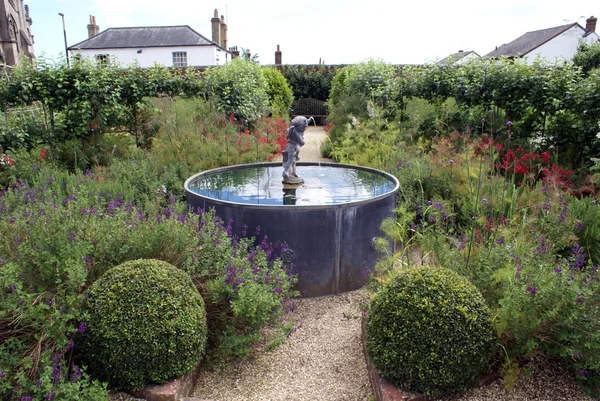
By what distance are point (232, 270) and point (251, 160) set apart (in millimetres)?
4584

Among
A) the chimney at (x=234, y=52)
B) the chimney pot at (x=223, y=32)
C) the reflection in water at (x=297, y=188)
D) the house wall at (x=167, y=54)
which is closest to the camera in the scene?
the reflection in water at (x=297, y=188)

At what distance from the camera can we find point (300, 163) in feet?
21.6

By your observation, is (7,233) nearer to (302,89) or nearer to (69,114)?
(69,114)

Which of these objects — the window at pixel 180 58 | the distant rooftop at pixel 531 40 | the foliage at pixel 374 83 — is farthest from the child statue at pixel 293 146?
the window at pixel 180 58

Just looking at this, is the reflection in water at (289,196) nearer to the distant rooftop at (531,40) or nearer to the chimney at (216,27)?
the distant rooftop at (531,40)

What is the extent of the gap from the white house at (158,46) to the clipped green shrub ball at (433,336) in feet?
101

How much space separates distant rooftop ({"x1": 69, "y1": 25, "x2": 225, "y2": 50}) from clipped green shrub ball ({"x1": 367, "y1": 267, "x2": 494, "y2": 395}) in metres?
31.2

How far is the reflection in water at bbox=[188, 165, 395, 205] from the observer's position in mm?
4887

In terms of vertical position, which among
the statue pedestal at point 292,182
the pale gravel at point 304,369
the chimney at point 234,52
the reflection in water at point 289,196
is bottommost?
the pale gravel at point 304,369

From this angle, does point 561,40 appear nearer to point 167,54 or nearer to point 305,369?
point 167,54

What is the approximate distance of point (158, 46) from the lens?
32250 mm

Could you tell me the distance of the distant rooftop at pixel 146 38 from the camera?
105 ft

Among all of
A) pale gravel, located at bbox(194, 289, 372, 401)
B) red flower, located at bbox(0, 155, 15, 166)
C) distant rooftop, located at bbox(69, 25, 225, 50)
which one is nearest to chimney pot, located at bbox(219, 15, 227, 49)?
distant rooftop, located at bbox(69, 25, 225, 50)

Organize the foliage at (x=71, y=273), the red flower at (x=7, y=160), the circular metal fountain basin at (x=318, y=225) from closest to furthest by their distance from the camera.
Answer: the foliage at (x=71, y=273), the circular metal fountain basin at (x=318, y=225), the red flower at (x=7, y=160)
